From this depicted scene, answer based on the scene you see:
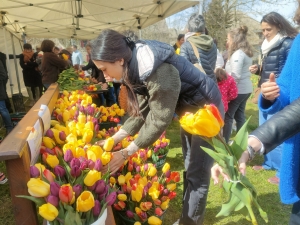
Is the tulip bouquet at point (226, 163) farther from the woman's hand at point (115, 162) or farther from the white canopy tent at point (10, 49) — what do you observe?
the white canopy tent at point (10, 49)

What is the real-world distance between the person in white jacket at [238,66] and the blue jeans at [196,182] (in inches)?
67.5

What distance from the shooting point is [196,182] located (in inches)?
69.1

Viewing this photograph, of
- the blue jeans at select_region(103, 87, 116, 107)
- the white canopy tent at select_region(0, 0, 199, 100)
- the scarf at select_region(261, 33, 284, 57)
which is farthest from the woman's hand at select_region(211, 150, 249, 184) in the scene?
the blue jeans at select_region(103, 87, 116, 107)

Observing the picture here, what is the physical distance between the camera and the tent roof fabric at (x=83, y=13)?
18.4 feet

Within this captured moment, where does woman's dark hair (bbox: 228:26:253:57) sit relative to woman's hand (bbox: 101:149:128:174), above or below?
above

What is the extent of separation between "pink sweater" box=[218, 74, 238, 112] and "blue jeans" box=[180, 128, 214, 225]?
59.4 inches

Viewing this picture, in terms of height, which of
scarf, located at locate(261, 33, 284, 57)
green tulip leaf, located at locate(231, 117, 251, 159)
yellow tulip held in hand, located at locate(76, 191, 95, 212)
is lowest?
yellow tulip held in hand, located at locate(76, 191, 95, 212)

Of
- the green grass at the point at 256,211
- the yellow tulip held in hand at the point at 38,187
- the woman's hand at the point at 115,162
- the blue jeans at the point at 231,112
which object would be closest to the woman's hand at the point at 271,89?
the woman's hand at the point at 115,162

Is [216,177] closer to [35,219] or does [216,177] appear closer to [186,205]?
[35,219]

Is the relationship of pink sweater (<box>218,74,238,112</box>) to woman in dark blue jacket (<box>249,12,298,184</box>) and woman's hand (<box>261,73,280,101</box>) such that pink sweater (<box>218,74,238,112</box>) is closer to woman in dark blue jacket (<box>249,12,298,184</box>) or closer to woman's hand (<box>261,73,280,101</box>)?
woman in dark blue jacket (<box>249,12,298,184</box>)

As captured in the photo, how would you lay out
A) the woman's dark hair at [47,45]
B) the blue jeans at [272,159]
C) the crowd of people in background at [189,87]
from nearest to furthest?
the crowd of people in background at [189,87]
the blue jeans at [272,159]
the woman's dark hair at [47,45]

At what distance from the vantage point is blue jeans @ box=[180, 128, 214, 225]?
5.54 ft

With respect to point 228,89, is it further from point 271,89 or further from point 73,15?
point 73,15

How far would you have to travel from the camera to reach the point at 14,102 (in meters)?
6.40
